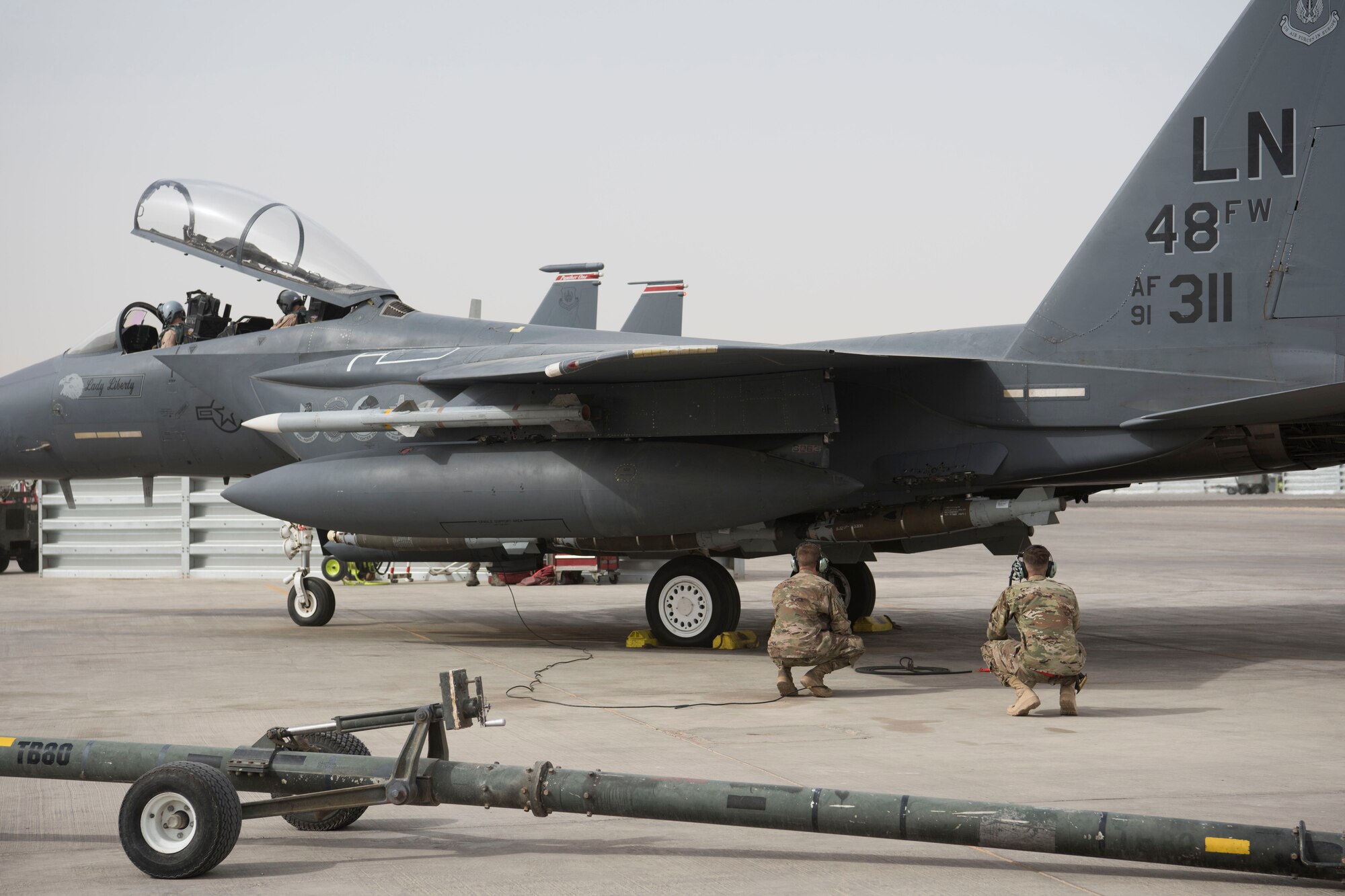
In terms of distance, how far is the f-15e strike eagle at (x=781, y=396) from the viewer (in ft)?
30.9

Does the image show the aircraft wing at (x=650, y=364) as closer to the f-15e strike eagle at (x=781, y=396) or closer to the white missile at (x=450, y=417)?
the f-15e strike eagle at (x=781, y=396)

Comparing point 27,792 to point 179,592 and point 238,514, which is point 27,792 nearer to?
point 179,592

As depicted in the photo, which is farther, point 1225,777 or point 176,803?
point 1225,777

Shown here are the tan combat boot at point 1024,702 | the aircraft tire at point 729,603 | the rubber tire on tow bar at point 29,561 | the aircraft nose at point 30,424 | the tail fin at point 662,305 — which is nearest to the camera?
the tan combat boot at point 1024,702

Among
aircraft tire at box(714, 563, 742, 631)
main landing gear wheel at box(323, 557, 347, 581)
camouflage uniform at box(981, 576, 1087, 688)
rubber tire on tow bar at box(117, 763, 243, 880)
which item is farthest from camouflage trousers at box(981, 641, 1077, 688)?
main landing gear wheel at box(323, 557, 347, 581)

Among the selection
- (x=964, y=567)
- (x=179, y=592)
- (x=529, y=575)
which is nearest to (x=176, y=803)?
(x=179, y=592)

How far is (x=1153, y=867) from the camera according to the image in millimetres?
4547

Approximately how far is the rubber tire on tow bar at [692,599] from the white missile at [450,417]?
5.48 feet

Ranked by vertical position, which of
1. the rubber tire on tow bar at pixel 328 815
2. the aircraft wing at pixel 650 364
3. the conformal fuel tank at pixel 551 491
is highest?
the aircraft wing at pixel 650 364

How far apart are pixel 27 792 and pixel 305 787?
82.1 inches

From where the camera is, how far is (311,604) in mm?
13508

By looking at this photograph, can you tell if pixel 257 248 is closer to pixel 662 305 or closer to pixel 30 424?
pixel 30 424

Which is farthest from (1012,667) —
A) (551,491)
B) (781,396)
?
(551,491)

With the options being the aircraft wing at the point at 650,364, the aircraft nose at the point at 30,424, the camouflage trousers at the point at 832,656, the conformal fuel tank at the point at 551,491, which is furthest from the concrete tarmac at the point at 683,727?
the aircraft wing at the point at 650,364
